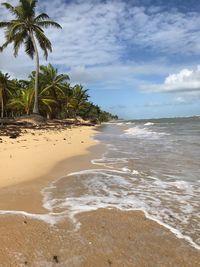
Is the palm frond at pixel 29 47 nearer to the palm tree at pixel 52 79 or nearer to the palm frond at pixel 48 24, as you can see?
the palm frond at pixel 48 24

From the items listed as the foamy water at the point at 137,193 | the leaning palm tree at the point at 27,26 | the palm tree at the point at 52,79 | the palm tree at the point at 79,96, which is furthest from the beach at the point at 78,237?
the palm tree at the point at 79,96

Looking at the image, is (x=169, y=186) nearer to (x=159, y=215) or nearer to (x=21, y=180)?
(x=159, y=215)

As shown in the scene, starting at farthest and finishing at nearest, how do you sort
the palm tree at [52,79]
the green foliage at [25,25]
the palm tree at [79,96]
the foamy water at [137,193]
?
the palm tree at [79,96], the palm tree at [52,79], the green foliage at [25,25], the foamy water at [137,193]

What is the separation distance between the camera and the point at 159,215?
5.03 metres

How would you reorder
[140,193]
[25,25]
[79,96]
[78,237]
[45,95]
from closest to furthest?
[78,237], [140,193], [25,25], [45,95], [79,96]

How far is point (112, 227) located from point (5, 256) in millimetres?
1506

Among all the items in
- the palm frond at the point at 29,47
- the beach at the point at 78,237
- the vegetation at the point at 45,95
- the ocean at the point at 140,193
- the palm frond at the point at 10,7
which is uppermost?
the palm frond at the point at 10,7

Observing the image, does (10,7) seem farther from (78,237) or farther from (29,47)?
(78,237)

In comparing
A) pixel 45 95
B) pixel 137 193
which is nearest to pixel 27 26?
pixel 45 95

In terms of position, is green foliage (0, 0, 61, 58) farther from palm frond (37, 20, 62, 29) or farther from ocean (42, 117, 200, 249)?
ocean (42, 117, 200, 249)

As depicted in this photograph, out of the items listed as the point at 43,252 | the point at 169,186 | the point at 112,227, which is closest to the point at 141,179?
the point at 169,186

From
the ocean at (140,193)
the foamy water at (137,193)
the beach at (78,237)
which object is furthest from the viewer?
the ocean at (140,193)

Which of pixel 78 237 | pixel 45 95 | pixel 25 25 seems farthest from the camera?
pixel 45 95

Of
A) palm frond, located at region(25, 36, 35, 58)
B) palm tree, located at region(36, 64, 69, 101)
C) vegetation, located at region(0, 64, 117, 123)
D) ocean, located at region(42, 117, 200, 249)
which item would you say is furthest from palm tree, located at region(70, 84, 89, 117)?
ocean, located at region(42, 117, 200, 249)
